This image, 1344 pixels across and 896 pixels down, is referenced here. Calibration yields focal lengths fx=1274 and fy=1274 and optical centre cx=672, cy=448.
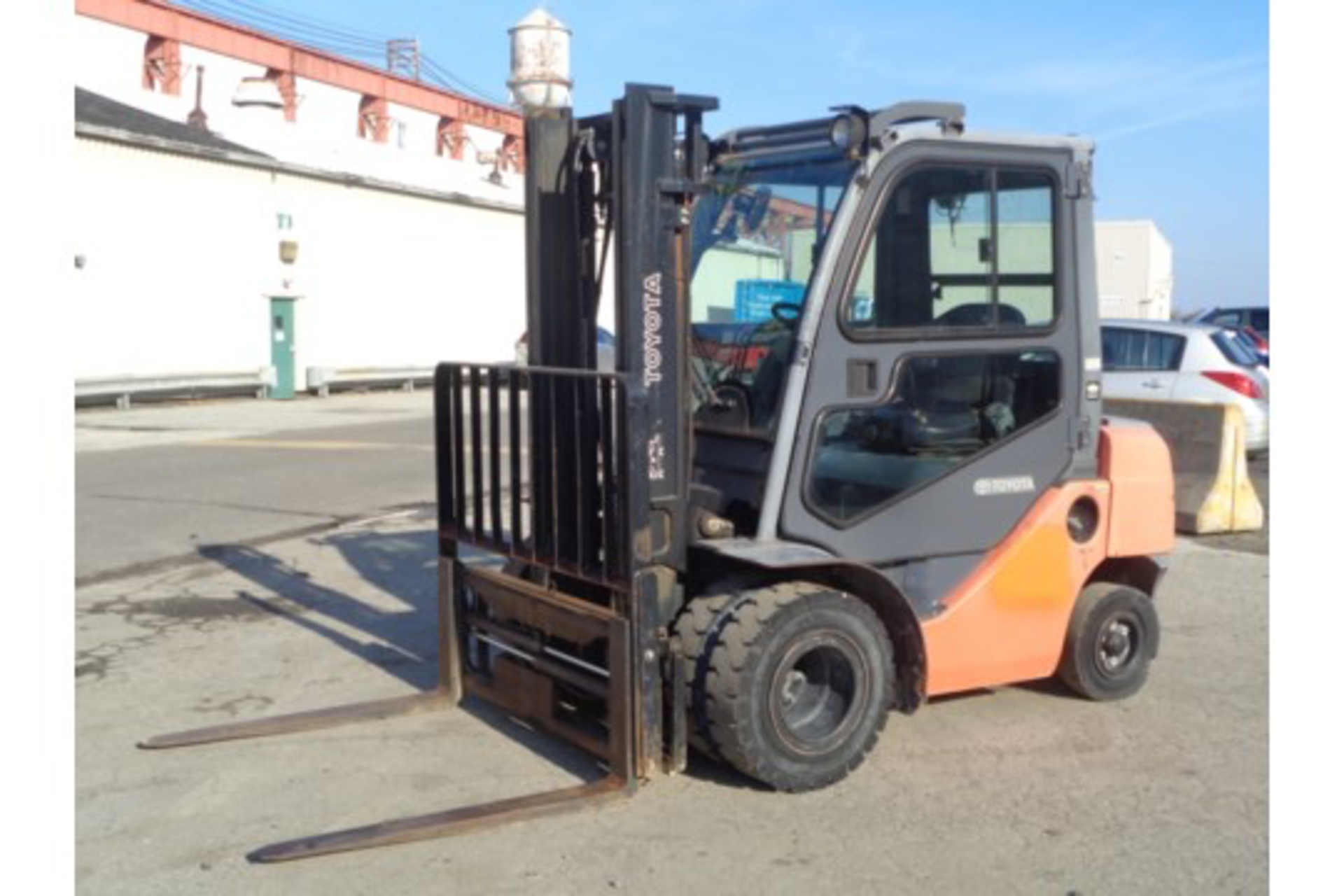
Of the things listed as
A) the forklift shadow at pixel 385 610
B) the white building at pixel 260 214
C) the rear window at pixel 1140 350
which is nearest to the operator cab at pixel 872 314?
the forklift shadow at pixel 385 610

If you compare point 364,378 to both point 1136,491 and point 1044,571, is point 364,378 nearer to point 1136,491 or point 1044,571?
point 1136,491

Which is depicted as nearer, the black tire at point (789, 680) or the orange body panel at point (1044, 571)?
the black tire at point (789, 680)

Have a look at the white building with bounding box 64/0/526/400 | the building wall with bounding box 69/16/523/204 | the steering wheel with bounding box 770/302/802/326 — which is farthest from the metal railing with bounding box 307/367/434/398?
the steering wheel with bounding box 770/302/802/326

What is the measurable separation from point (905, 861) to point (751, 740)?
695 millimetres

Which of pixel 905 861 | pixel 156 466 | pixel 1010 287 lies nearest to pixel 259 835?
pixel 905 861

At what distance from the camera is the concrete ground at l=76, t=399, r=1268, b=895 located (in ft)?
13.5

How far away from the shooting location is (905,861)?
4.22m

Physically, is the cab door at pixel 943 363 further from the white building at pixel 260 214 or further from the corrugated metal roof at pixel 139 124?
the corrugated metal roof at pixel 139 124

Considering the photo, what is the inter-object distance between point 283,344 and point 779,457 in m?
24.8

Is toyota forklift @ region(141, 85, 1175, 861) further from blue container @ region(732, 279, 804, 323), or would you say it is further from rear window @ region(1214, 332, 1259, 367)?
rear window @ region(1214, 332, 1259, 367)

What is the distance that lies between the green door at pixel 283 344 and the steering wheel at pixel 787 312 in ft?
78.9

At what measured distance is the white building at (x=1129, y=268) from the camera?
31891 millimetres

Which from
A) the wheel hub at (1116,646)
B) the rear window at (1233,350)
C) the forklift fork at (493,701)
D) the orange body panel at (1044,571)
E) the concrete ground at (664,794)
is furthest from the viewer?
the rear window at (1233,350)
